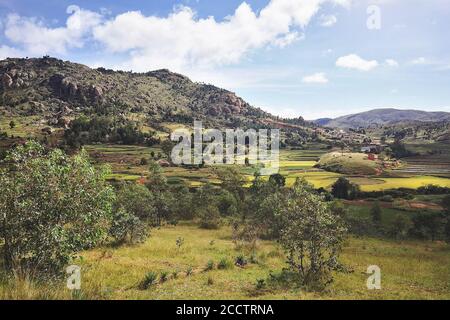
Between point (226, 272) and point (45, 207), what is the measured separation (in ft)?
61.9

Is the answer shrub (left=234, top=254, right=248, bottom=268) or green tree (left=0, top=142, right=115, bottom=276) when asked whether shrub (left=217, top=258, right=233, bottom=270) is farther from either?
green tree (left=0, top=142, right=115, bottom=276)

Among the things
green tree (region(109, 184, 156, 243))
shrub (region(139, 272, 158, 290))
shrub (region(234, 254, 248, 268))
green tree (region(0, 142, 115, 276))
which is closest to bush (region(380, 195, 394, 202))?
green tree (region(109, 184, 156, 243))

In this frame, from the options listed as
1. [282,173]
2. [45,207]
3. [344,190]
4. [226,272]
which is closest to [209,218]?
[226,272]

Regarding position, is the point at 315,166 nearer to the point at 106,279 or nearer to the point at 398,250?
the point at 398,250

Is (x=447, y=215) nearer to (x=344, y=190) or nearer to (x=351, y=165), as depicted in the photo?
(x=344, y=190)

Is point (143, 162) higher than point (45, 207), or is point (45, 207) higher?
point (45, 207)

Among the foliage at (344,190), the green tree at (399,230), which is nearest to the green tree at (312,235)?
the green tree at (399,230)

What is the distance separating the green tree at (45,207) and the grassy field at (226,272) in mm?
1898

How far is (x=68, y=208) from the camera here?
20.8 meters

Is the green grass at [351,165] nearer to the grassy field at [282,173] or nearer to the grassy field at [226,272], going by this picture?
the grassy field at [282,173]

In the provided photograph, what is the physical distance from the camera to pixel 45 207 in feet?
66.6
